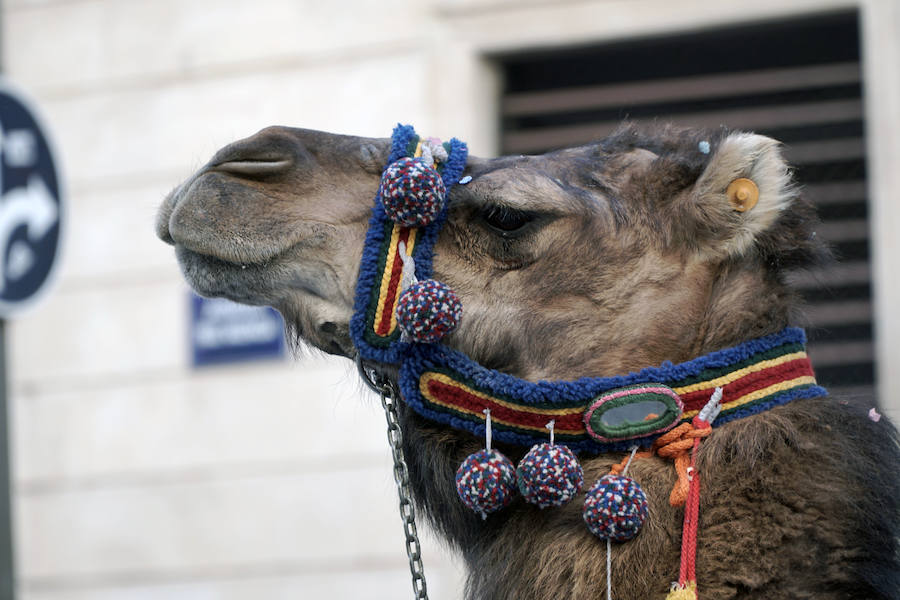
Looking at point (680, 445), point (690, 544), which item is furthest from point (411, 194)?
point (690, 544)

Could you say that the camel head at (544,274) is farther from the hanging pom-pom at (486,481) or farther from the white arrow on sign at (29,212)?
the white arrow on sign at (29,212)

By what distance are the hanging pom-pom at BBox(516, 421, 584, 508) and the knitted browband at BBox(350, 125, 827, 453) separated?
9cm

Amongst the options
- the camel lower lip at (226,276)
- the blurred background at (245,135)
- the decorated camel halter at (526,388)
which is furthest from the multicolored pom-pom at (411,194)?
the blurred background at (245,135)

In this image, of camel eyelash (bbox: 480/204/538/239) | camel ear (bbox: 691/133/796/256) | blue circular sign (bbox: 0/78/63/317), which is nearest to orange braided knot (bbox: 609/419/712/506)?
camel ear (bbox: 691/133/796/256)

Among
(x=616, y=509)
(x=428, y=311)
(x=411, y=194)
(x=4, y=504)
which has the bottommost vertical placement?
(x=4, y=504)

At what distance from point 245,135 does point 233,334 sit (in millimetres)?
1102

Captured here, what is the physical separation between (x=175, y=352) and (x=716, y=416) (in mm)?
4765

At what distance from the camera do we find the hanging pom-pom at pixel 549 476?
2.43m

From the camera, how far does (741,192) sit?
2572 millimetres

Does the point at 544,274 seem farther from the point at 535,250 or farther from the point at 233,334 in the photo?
the point at 233,334

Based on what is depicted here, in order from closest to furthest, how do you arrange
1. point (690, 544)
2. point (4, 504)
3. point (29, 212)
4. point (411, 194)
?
point (690, 544) → point (411, 194) → point (4, 504) → point (29, 212)

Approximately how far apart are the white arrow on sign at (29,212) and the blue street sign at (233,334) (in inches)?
82.2

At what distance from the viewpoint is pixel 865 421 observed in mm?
2580

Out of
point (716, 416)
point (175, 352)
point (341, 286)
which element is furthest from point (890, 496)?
point (175, 352)
